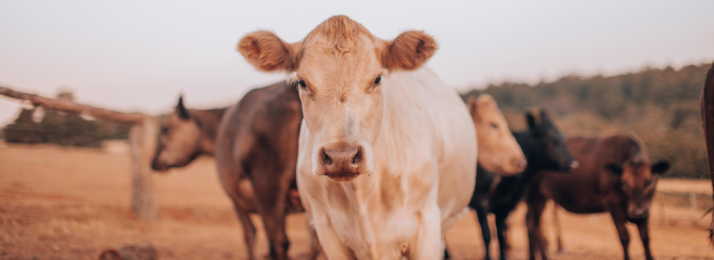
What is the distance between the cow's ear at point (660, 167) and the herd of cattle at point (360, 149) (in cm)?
2

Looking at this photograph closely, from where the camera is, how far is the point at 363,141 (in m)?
2.32

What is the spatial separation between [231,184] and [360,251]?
9.52 ft

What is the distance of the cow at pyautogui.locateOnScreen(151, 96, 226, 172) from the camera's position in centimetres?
747

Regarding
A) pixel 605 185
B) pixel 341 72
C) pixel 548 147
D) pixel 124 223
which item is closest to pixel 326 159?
pixel 341 72

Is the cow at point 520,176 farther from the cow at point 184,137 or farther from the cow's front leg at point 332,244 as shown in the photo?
the cow at point 184,137

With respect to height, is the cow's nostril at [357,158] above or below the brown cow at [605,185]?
above

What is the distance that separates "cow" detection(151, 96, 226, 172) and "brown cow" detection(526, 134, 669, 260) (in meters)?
5.79

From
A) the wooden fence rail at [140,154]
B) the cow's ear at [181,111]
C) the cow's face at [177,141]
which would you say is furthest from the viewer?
the wooden fence rail at [140,154]

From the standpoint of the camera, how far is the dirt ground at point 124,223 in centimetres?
599

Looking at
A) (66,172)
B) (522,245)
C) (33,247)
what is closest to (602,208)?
(522,245)

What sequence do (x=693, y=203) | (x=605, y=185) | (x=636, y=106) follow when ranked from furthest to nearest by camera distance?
(x=636, y=106)
(x=693, y=203)
(x=605, y=185)

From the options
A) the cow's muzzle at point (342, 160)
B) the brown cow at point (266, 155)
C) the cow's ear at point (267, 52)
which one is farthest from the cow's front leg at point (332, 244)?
the brown cow at point (266, 155)

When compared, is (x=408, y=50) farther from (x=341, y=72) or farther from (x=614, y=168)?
(x=614, y=168)

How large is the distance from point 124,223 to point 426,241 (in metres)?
7.15
